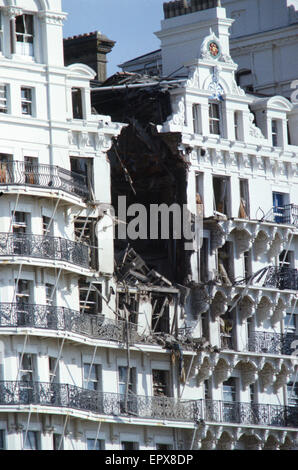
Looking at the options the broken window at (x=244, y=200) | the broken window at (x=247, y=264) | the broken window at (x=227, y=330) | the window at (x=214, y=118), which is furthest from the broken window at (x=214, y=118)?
the broken window at (x=227, y=330)

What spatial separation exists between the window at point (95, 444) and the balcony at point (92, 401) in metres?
1.30

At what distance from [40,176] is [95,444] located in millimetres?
11624

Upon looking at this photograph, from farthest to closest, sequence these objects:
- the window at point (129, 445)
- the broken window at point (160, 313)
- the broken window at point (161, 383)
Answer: the broken window at point (160, 313) → the broken window at point (161, 383) → the window at point (129, 445)

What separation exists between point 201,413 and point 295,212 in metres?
12.5

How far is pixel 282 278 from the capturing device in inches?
4862

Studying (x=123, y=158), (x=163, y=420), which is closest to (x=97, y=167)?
(x=123, y=158)

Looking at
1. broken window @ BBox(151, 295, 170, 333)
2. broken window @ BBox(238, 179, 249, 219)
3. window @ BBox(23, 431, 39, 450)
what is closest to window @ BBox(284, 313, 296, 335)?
broken window @ BBox(238, 179, 249, 219)

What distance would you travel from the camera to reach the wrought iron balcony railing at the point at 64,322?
110875 mm

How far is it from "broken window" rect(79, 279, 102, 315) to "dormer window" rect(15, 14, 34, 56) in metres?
10.2

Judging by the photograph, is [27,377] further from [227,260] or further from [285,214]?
[285,214]

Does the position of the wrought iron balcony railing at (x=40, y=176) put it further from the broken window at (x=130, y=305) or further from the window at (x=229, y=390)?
the window at (x=229, y=390)

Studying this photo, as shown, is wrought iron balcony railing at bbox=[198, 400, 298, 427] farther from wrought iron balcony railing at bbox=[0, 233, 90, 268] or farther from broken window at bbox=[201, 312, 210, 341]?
wrought iron balcony railing at bbox=[0, 233, 90, 268]

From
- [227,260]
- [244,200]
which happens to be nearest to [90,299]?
[227,260]

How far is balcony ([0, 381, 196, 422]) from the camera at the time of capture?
110 metres
